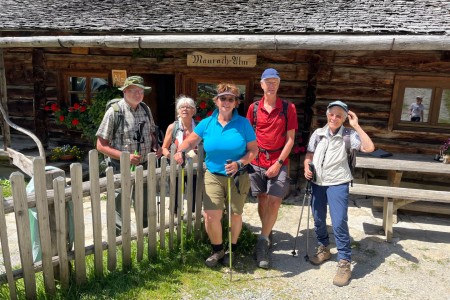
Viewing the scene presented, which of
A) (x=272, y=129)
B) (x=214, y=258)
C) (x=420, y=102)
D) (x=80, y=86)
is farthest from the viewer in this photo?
(x=80, y=86)

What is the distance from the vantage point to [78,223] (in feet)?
10.1

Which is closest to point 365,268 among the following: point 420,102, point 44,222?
point 44,222

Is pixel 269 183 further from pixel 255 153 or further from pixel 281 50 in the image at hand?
pixel 281 50

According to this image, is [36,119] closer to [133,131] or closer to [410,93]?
[133,131]

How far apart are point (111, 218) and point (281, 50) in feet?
15.2

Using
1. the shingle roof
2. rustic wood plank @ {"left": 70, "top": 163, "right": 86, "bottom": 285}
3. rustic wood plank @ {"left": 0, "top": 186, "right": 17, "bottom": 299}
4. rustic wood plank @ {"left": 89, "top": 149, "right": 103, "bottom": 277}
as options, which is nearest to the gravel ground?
rustic wood plank @ {"left": 89, "top": 149, "right": 103, "bottom": 277}

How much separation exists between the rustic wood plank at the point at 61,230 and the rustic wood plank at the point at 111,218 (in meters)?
0.36

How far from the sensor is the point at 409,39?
197 inches

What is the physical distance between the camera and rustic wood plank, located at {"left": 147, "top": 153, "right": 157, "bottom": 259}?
3.53m

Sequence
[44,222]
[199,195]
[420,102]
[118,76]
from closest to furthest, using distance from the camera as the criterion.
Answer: [44,222]
[199,195]
[420,102]
[118,76]

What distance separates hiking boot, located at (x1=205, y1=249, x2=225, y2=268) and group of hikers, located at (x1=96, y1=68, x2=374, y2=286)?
0.01m

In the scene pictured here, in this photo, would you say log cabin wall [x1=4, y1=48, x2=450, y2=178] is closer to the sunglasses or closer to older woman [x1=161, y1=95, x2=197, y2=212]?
older woman [x1=161, y1=95, x2=197, y2=212]

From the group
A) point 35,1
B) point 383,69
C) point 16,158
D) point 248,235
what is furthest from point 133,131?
point 35,1

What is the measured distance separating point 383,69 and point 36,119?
725 cm
